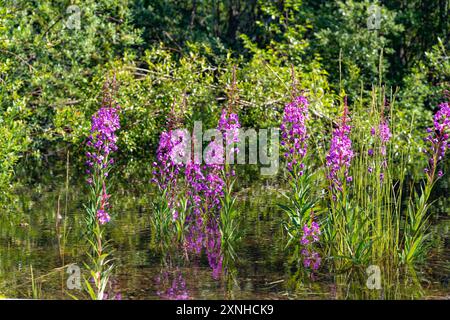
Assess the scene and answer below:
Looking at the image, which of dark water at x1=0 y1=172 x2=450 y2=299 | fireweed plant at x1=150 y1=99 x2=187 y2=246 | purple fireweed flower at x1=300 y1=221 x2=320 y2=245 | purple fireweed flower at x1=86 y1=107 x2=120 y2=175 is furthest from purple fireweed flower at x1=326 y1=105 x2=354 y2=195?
purple fireweed flower at x1=86 y1=107 x2=120 y2=175

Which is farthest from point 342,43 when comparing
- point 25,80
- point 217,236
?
point 217,236

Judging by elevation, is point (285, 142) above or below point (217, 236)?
above

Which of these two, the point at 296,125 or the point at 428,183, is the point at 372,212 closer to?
the point at 428,183

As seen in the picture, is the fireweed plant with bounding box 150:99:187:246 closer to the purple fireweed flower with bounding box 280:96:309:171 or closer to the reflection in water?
the reflection in water

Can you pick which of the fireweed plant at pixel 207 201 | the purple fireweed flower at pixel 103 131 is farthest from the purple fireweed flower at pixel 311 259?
the purple fireweed flower at pixel 103 131

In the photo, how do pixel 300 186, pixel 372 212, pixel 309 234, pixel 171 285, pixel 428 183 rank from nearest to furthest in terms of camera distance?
1. pixel 171 285
2. pixel 428 183
3. pixel 372 212
4. pixel 300 186
5. pixel 309 234

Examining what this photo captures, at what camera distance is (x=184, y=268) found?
6.27m

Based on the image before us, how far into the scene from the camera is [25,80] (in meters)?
11.6

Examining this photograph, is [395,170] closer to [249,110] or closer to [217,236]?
[249,110]

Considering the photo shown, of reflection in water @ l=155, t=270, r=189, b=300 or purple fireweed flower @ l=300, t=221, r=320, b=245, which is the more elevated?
purple fireweed flower @ l=300, t=221, r=320, b=245

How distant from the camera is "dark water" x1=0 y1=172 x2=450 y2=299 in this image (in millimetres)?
5551

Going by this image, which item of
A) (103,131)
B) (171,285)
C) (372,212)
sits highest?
(103,131)

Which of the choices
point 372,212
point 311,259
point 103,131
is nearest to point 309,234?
point 311,259
